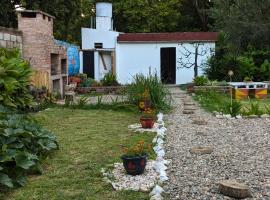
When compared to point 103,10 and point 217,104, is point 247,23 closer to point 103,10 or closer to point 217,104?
point 217,104

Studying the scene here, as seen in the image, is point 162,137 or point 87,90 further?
point 87,90

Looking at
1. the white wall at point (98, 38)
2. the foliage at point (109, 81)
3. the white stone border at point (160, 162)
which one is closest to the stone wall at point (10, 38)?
the white stone border at point (160, 162)

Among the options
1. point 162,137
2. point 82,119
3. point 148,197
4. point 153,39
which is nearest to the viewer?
point 148,197

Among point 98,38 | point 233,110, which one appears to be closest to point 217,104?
point 233,110

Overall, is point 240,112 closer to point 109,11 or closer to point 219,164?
point 219,164

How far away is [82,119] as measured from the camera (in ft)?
31.3

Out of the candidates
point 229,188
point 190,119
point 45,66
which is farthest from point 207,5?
point 229,188

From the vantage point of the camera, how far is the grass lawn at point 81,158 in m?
4.14

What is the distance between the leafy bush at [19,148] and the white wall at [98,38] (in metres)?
16.4

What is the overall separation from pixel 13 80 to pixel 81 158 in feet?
11.0

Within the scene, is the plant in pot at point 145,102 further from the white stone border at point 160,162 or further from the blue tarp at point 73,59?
the blue tarp at point 73,59

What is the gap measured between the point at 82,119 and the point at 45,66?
3802mm

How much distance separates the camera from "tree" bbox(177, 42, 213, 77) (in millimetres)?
21391

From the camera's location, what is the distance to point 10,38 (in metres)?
11.1
